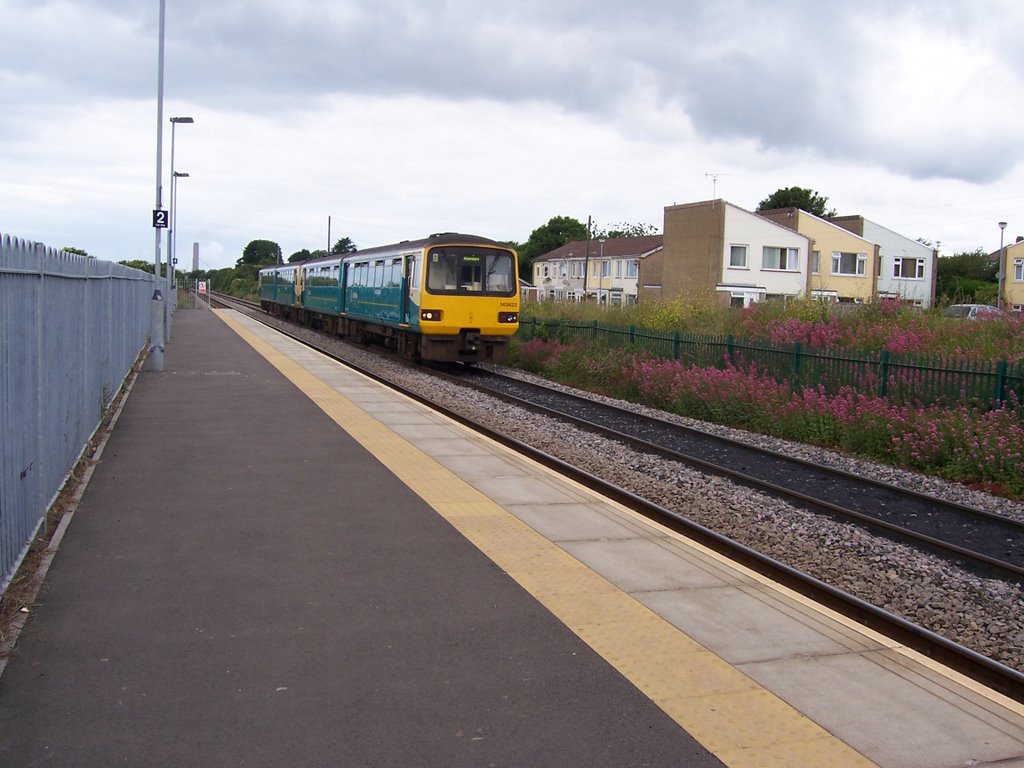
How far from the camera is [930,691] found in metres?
4.55

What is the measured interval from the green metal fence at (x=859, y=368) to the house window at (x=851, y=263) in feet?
138

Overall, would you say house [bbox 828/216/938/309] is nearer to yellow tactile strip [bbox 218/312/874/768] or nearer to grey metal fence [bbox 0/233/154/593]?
grey metal fence [bbox 0/233/154/593]

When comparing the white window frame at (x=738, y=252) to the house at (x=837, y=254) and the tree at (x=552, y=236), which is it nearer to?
the house at (x=837, y=254)

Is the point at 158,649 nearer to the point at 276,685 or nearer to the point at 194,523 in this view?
the point at 276,685

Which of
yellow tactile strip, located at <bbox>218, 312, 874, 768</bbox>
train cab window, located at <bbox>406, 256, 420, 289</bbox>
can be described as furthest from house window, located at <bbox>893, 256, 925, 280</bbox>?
yellow tactile strip, located at <bbox>218, 312, 874, 768</bbox>

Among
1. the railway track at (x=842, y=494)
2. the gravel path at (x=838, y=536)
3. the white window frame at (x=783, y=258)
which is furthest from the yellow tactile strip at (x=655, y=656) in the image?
the white window frame at (x=783, y=258)

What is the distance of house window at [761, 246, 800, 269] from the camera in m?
55.8

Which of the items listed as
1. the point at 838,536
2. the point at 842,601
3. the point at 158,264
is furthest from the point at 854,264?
the point at 842,601

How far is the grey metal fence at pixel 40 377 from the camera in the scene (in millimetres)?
5354

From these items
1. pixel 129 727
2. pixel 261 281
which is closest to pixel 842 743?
pixel 129 727

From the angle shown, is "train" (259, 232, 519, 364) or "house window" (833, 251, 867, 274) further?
"house window" (833, 251, 867, 274)

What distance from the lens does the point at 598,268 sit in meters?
75.1

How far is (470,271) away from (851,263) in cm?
4378

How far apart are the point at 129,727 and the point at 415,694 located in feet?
3.87
